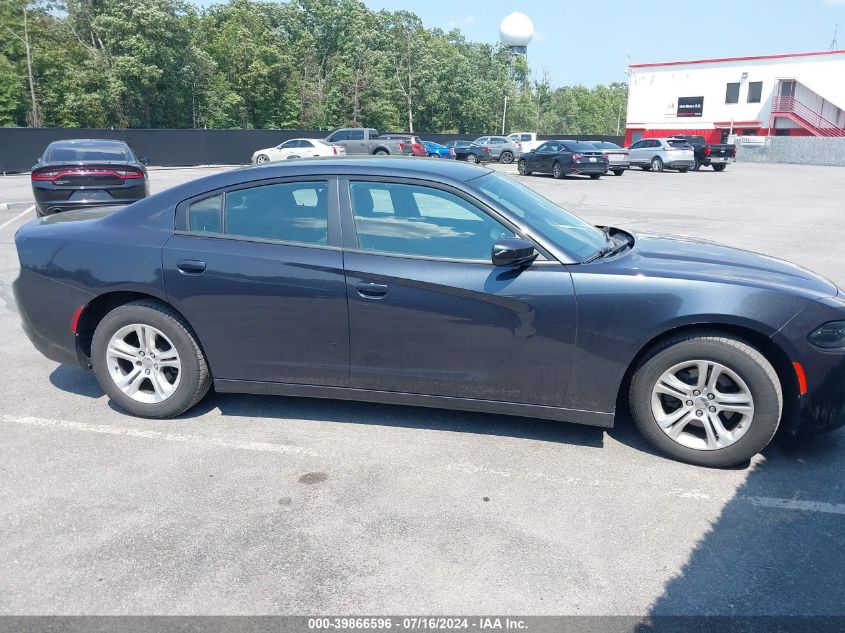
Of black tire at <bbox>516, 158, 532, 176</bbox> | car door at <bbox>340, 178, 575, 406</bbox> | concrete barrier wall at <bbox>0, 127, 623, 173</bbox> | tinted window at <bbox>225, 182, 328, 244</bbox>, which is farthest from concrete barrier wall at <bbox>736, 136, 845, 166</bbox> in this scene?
tinted window at <bbox>225, 182, 328, 244</bbox>

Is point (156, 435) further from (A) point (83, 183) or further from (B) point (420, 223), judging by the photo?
(A) point (83, 183)

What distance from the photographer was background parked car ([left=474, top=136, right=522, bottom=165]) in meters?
41.4

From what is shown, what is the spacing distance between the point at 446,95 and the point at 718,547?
239 ft

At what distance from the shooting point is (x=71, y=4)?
51469 mm

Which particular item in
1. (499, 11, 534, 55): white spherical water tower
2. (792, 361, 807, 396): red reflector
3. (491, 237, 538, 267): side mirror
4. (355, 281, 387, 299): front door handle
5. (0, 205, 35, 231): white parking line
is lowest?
(0, 205, 35, 231): white parking line

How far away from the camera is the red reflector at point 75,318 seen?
4500 mm

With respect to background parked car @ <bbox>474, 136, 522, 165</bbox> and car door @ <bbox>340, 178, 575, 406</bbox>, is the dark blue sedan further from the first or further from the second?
background parked car @ <bbox>474, 136, 522, 165</bbox>

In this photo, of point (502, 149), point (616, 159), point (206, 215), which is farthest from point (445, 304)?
point (502, 149)

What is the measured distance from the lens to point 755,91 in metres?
53.1

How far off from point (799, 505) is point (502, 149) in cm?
3999

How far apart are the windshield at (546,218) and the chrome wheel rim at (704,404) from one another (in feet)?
2.79

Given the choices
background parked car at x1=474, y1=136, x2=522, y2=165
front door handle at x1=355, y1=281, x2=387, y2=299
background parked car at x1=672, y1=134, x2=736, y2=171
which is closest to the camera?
front door handle at x1=355, y1=281, x2=387, y2=299

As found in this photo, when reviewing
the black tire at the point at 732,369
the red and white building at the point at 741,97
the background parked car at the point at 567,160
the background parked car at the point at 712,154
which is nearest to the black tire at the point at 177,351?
the black tire at the point at 732,369

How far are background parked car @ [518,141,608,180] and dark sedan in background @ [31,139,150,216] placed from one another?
65.8 feet
